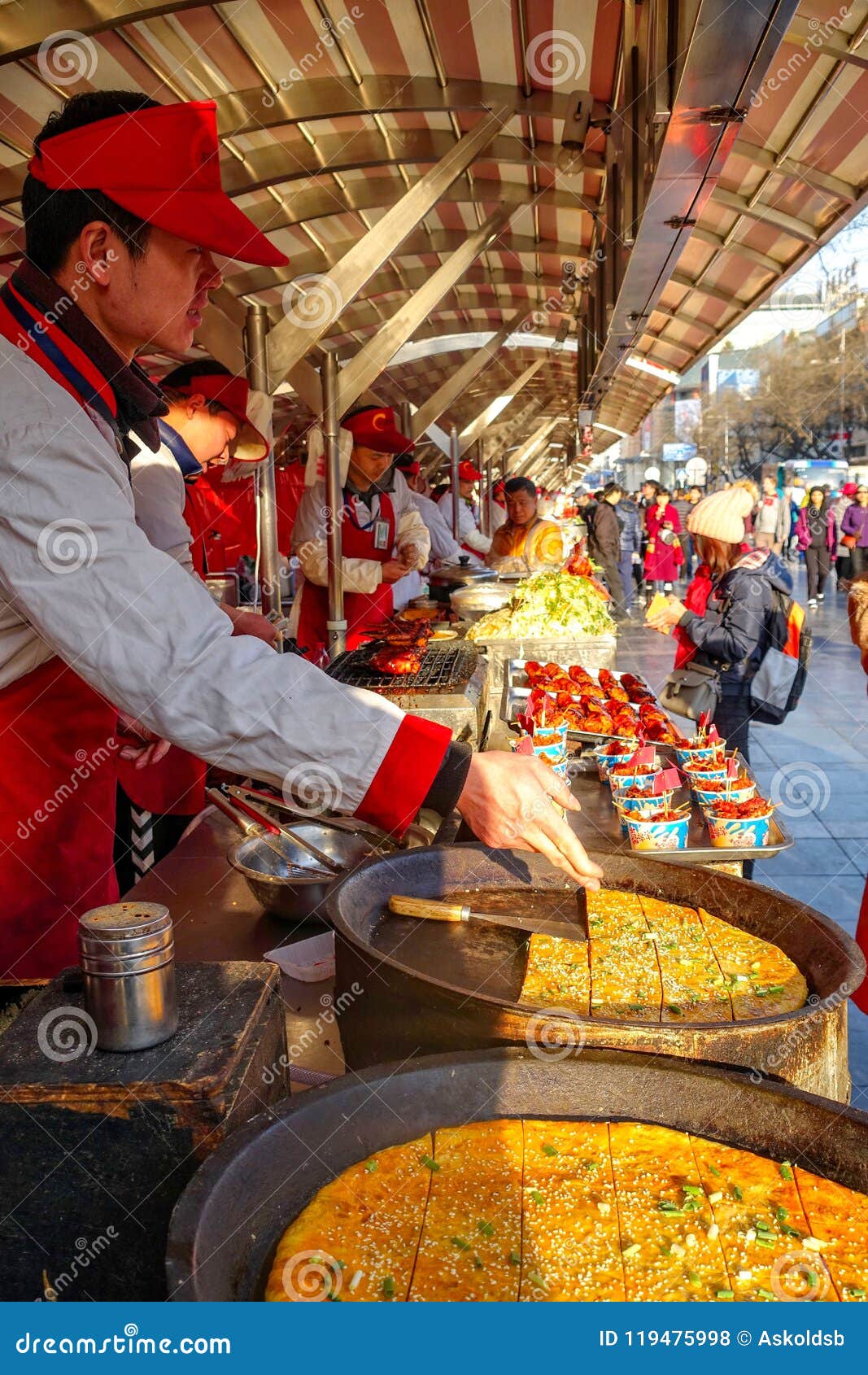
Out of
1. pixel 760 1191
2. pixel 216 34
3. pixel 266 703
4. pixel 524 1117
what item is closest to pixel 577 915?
pixel 524 1117

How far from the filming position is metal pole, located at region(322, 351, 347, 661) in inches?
205

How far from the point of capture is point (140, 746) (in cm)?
294

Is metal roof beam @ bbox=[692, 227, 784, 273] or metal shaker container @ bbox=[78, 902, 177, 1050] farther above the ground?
metal roof beam @ bbox=[692, 227, 784, 273]

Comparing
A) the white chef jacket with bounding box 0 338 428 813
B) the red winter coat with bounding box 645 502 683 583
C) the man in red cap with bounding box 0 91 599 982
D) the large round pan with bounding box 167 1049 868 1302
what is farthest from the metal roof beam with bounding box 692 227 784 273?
the red winter coat with bounding box 645 502 683 583

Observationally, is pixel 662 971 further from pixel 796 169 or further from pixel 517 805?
pixel 796 169

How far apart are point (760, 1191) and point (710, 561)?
17.1ft

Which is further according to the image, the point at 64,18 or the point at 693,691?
the point at 693,691

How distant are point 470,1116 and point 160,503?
2900 mm

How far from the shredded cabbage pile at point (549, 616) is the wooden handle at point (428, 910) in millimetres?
3992

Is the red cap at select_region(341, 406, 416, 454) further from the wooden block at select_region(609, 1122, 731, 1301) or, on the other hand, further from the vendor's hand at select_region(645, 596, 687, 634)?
the wooden block at select_region(609, 1122, 731, 1301)

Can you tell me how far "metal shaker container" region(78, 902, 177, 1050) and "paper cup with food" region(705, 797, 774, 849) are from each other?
1922 millimetres

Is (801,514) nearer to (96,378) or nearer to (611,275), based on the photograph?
(611,275)

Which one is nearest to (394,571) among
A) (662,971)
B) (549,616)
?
(549,616)

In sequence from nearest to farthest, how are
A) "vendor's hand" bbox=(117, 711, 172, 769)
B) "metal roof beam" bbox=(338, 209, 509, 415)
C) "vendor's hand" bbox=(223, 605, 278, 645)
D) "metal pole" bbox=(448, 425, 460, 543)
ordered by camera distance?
"vendor's hand" bbox=(117, 711, 172, 769) < "vendor's hand" bbox=(223, 605, 278, 645) < "metal roof beam" bbox=(338, 209, 509, 415) < "metal pole" bbox=(448, 425, 460, 543)
